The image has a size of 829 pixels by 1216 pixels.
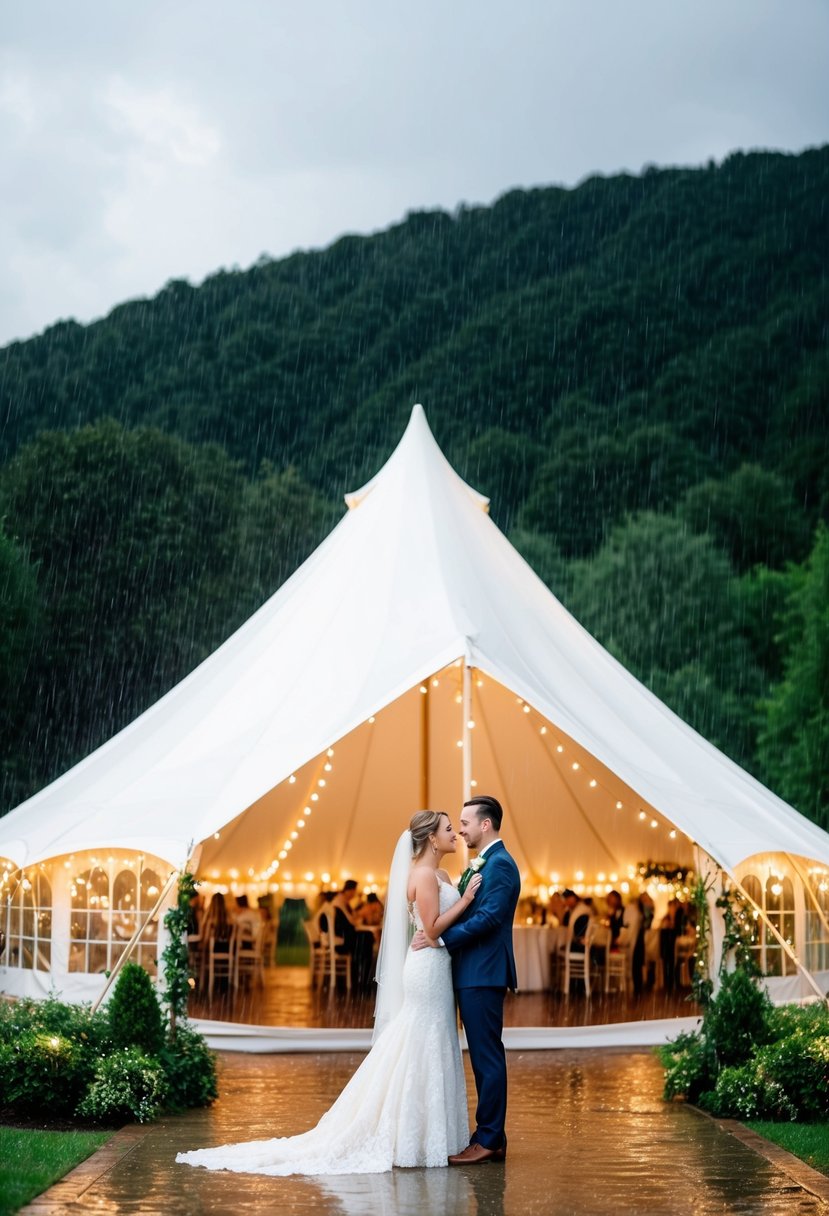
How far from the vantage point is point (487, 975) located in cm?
589

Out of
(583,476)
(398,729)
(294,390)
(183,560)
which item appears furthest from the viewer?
(294,390)

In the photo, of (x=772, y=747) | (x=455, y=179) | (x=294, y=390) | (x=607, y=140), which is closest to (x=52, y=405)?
(x=294, y=390)

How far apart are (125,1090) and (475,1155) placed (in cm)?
190

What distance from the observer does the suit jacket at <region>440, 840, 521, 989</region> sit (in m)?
5.85

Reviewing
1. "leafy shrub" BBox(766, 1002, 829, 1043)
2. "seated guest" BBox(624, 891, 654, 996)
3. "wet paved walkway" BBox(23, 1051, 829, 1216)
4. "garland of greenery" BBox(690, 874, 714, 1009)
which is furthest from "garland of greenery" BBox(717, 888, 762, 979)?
"seated guest" BBox(624, 891, 654, 996)

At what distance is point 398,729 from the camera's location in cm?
1452

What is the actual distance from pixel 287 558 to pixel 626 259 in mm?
24173

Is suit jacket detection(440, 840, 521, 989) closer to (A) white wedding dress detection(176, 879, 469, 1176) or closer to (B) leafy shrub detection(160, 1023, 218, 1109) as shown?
(A) white wedding dress detection(176, 879, 469, 1176)

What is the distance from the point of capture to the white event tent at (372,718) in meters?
9.28

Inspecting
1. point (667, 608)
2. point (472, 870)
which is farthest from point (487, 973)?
point (667, 608)

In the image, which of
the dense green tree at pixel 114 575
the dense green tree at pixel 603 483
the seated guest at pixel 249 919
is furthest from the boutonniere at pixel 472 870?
the dense green tree at pixel 603 483

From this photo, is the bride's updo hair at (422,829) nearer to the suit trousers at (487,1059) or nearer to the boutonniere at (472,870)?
the boutonniere at (472,870)

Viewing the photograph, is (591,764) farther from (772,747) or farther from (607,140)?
(607,140)

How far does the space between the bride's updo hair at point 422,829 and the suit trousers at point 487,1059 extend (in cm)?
63
